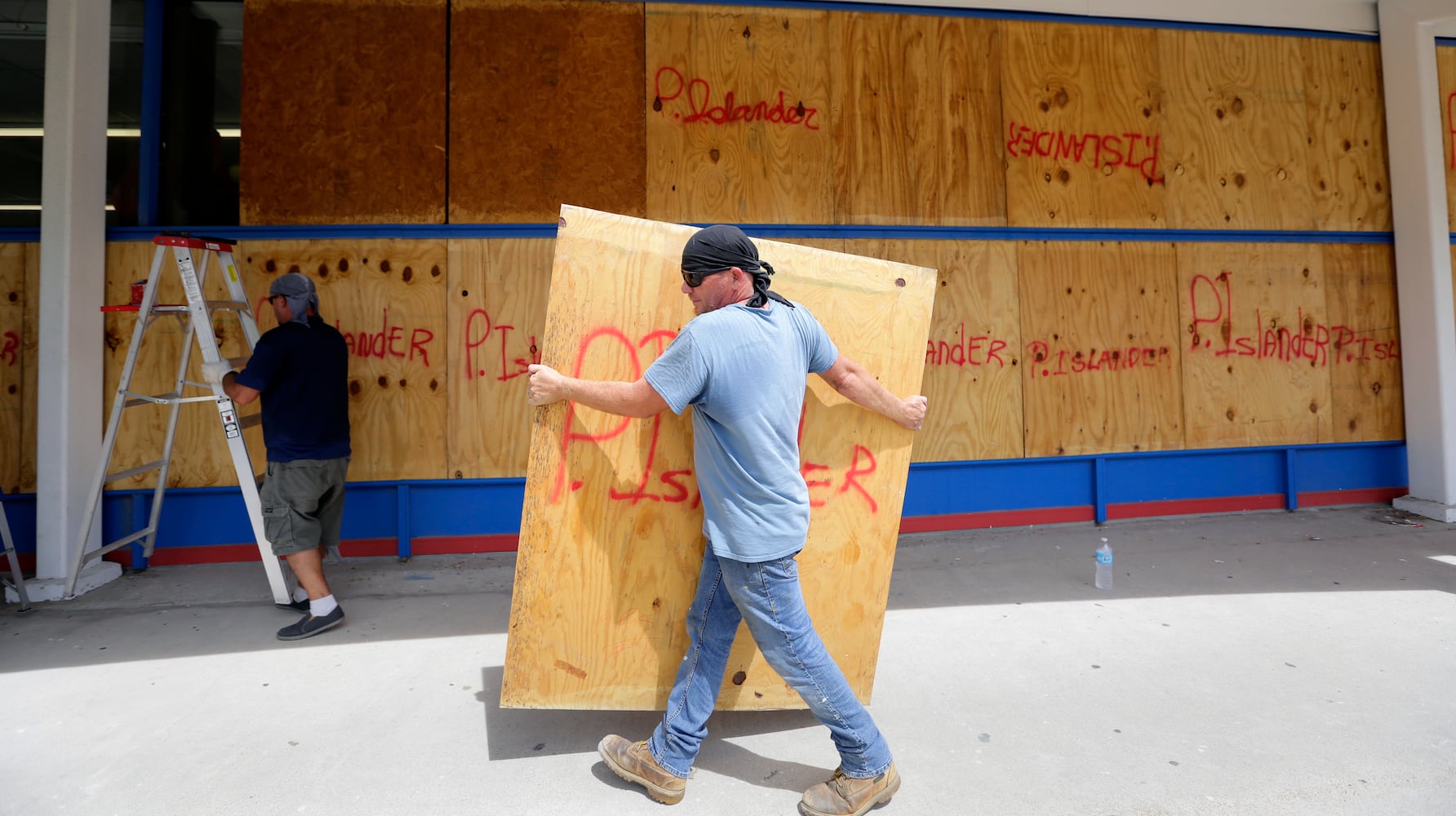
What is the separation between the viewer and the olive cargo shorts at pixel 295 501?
390 cm

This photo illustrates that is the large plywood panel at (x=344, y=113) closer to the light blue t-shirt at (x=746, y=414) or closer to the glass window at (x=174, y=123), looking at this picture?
the glass window at (x=174, y=123)

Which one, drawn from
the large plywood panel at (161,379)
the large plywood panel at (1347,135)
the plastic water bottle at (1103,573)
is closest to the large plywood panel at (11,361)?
the large plywood panel at (161,379)

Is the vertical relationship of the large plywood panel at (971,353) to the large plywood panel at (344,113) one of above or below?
below

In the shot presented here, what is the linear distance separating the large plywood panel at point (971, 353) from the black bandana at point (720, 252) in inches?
135

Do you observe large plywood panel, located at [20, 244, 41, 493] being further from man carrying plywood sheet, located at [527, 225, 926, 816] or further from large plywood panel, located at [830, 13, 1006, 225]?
large plywood panel, located at [830, 13, 1006, 225]

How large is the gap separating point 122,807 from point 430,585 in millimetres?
2277

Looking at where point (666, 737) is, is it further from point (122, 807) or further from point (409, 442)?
point (409, 442)

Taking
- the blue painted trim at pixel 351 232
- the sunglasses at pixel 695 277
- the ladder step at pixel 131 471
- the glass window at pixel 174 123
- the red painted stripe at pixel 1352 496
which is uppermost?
the glass window at pixel 174 123

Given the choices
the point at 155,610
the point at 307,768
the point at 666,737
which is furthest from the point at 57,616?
the point at 666,737

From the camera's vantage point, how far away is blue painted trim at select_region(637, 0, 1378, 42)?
5.55 m

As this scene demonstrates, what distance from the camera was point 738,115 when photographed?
5.49 m

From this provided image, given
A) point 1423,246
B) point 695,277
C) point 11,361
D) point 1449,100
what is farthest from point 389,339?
point 1449,100

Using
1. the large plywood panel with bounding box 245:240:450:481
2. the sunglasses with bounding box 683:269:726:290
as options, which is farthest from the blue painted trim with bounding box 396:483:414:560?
the sunglasses with bounding box 683:269:726:290

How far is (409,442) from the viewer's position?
519cm
